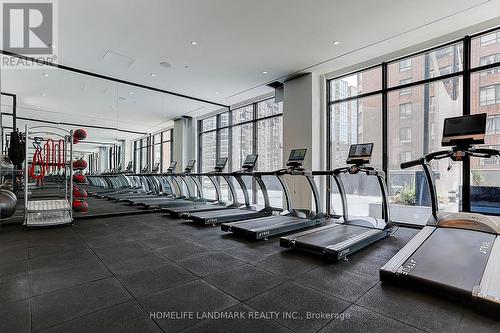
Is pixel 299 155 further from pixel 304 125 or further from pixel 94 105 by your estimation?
pixel 94 105

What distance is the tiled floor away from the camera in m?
1.73

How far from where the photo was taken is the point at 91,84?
23.6 feet

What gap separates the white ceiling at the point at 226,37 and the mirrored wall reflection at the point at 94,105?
85 millimetres

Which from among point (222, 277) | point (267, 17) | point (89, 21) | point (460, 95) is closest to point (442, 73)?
point (460, 95)

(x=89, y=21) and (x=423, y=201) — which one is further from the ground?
(x=89, y=21)

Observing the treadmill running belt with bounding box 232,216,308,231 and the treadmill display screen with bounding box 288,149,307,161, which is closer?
the treadmill running belt with bounding box 232,216,308,231

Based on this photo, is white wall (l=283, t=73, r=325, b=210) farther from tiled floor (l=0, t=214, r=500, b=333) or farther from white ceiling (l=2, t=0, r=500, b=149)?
tiled floor (l=0, t=214, r=500, b=333)

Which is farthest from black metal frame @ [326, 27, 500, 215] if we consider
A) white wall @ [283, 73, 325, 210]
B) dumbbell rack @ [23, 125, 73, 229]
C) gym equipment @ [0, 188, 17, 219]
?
gym equipment @ [0, 188, 17, 219]

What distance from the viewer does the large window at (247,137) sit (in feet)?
26.2

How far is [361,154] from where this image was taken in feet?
13.6

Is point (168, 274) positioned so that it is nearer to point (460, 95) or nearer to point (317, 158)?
point (317, 158)

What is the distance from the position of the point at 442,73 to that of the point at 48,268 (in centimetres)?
705

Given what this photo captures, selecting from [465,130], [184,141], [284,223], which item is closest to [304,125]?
[284,223]

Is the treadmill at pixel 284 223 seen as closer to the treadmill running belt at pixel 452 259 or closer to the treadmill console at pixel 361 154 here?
the treadmill console at pixel 361 154
